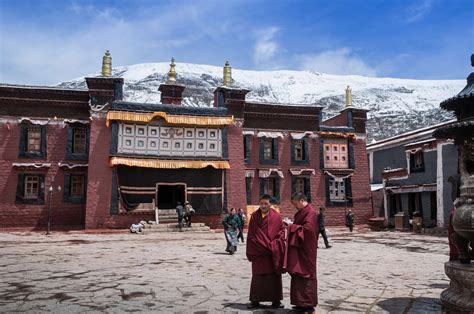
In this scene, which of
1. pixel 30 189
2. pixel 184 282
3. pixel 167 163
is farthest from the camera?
pixel 167 163

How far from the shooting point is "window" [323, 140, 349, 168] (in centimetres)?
2642

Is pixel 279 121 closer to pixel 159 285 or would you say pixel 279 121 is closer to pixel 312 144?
pixel 312 144

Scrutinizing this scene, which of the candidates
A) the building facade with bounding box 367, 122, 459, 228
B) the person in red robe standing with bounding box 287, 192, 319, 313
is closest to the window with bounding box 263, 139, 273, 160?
the building facade with bounding box 367, 122, 459, 228

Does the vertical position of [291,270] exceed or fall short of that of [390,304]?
it exceeds it

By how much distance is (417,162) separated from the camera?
2405 centimetres

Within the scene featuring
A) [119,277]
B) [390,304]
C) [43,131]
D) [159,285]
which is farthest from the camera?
[43,131]

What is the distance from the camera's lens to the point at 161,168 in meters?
22.4

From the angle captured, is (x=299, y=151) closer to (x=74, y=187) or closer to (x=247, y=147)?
(x=247, y=147)

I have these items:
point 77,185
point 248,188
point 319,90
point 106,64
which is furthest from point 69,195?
point 319,90

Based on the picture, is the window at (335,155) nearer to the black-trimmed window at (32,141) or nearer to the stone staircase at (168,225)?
the stone staircase at (168,225)

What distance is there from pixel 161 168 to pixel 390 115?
53854mm

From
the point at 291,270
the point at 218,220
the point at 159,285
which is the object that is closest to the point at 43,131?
the point at 218,220

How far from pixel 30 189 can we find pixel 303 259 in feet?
66.4

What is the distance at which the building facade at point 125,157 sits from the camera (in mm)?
21469
